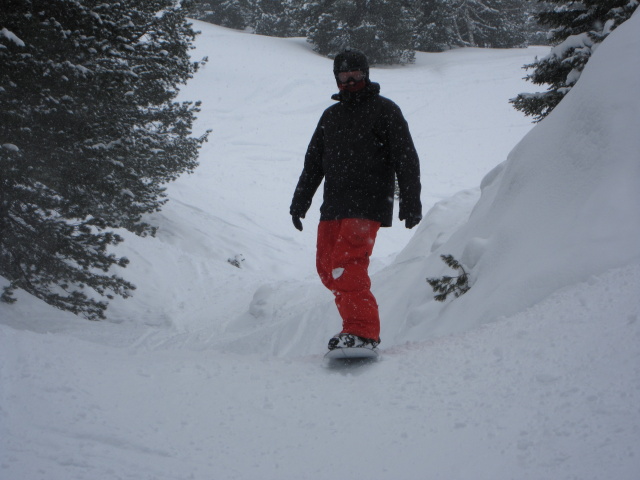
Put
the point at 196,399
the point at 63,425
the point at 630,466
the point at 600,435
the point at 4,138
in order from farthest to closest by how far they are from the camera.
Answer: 1. the point at 4,138
2. the point at 196,399
3. the point at 63,425
4. the point at 600,435
5. the point at 630,466

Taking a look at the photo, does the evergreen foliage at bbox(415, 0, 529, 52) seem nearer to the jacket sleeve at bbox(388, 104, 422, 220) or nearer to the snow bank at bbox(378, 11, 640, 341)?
the snow bank at bbox(378, 11, 640, 341)

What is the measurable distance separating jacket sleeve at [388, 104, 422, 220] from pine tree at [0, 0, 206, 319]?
14.1 feet

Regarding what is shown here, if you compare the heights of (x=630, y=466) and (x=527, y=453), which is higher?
(x=630, y=466)

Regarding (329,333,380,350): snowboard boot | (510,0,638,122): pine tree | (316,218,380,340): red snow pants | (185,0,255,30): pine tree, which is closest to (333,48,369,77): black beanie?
(316,218,380,340): red snow pants

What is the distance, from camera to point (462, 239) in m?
5.55

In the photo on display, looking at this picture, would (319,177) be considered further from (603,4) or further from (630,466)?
(603,4)

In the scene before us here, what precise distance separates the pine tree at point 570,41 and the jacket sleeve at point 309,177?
183 inches

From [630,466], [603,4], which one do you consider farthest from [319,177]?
[603,4]

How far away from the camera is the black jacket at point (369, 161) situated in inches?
142

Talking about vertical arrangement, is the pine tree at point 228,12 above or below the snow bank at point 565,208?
above

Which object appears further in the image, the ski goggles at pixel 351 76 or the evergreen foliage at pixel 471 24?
the evergreen foliage at pixel 471 24

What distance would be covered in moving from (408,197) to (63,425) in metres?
2.27

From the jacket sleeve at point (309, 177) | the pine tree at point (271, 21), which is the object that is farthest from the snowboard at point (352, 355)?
the pine tree at point (271, 21)

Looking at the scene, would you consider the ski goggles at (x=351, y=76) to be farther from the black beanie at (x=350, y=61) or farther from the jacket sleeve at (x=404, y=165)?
the jacket sleeve at (x=404, y=165)
